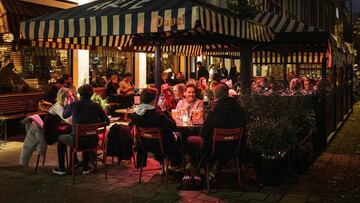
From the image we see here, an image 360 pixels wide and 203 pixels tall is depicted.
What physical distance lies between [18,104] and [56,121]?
4798mm

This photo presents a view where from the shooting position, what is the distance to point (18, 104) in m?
11.9

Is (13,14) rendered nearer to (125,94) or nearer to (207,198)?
(125,94)

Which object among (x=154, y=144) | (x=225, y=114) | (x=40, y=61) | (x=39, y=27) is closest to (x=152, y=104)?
(x=154, y=144)

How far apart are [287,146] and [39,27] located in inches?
184

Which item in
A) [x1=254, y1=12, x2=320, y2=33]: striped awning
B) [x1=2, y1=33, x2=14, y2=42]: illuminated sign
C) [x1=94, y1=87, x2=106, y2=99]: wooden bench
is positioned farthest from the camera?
[x1=94, y1=87, x2=106, y2=99]: wooden bench

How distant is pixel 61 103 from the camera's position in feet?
24.6

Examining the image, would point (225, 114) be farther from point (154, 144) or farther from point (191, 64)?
point (191, 64)

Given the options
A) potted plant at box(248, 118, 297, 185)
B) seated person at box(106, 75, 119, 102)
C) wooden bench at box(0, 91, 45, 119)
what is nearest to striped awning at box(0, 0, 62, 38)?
wooden bench at box(0, 91, 45, 119)

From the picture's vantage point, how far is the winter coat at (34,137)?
7.66 metres

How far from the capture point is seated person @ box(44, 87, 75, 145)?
24.7 ft

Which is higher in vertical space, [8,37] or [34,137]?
[8,37]

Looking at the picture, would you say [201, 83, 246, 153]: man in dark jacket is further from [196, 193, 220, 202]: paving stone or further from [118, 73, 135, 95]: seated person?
[118, 73, 135, 95]: seated person

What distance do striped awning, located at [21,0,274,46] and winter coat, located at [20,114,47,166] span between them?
1.48 meters

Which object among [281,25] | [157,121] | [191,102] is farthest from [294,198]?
[281,25]
